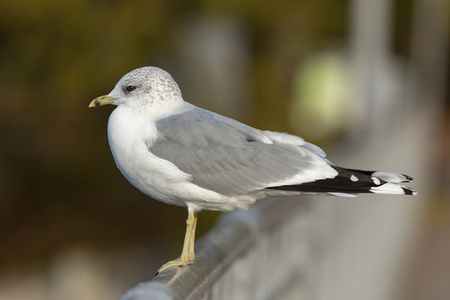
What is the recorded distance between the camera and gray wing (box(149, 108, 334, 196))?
95.3 inches

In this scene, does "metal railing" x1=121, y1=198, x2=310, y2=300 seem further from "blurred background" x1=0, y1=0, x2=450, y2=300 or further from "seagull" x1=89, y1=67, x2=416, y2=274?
"blurred background" x1=0, y1=0, x2=450, y2=300

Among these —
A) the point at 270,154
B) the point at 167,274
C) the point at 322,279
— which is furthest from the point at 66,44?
the point at 167,274

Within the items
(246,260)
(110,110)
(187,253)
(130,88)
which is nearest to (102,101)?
(130,88)

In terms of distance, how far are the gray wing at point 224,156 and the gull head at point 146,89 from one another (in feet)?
0.23

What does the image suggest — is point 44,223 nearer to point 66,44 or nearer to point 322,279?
point 66,44

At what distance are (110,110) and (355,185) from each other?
16.8ft

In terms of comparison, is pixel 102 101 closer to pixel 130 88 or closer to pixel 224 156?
pixel 130 88

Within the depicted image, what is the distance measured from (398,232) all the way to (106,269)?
3.12 m

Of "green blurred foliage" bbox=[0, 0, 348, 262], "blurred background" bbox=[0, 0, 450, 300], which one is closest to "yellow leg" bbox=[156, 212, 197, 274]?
"blurred background" bbox=[0, 0, 450, 300]

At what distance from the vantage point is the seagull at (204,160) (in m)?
2.37

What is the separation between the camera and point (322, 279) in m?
4.15

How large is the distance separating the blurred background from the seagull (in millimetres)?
2612

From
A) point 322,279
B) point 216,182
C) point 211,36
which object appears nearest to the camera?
point 216,182

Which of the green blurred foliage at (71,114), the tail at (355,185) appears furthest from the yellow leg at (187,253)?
the green blurred foliage at (71,114)
